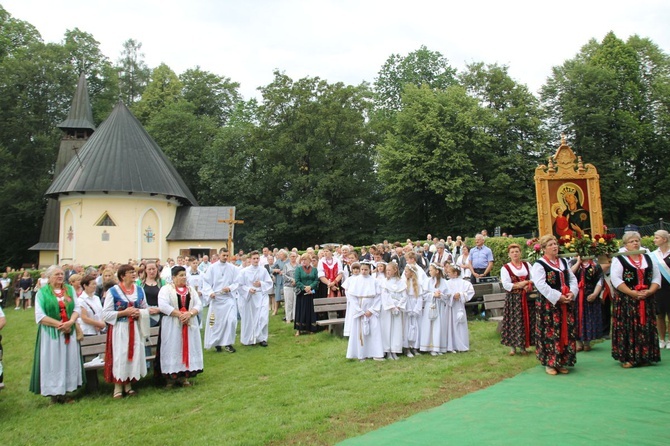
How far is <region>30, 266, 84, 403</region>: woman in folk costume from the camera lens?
282 inches

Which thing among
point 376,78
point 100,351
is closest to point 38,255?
point 376,78

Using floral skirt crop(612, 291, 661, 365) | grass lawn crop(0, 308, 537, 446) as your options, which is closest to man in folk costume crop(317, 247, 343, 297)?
grass lawn crop(0, 308, 537, 446)

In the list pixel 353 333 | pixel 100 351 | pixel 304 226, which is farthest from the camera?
pixel 304 226

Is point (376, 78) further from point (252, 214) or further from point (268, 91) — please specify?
point (252, 214)

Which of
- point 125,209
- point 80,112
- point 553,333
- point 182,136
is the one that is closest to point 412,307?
point 553,333

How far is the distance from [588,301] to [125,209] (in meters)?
30.4

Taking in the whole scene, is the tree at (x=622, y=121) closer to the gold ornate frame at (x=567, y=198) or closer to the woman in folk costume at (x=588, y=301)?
the gold ornate frame at (x=567, y=198)

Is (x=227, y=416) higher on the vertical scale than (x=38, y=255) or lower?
lower

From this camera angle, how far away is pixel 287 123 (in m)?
41.4

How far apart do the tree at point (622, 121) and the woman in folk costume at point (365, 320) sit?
2800 cm

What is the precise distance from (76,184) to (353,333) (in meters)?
28.7

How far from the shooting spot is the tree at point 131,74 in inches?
2213

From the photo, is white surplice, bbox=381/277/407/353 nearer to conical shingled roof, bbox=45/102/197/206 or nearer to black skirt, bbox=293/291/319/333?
black skirt, bbox=293/291/319/333

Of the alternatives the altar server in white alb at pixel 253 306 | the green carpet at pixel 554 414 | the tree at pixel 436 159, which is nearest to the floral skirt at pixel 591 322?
the green carpet at pixel 554 414
